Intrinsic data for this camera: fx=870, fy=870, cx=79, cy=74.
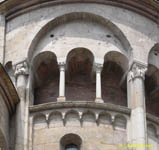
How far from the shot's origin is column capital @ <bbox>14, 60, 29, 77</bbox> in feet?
97.3

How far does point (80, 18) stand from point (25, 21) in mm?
1981

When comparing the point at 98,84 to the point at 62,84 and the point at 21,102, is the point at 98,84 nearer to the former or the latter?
the point at 62,84

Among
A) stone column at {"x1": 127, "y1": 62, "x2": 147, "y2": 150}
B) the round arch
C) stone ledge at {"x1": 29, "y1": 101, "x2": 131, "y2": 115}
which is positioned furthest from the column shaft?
stone column at {"x1": 127, "y1": 62, "x2": 147, "y2": 150}

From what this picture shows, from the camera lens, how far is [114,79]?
3119 cm

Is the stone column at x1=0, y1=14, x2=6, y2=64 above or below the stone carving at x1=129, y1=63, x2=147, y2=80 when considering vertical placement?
above

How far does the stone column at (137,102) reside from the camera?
1112 inches

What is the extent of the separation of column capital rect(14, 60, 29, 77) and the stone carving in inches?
142

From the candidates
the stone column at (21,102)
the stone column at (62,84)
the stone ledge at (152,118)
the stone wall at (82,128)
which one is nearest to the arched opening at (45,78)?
the stone column at (21,102)

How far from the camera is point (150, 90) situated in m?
31.5

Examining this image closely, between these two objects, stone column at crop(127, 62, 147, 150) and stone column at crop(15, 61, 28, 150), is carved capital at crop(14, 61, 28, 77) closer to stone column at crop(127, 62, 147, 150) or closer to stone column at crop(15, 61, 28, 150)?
stone column at crop(15, 61, 28, 150)

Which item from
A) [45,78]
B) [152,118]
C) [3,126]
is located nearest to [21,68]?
[45,78]

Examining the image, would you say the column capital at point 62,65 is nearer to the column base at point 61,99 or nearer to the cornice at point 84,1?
the column base at point 61,99

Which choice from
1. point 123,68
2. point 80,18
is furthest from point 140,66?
point 80,18

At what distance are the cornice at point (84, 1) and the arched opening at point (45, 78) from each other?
6.75 feet
